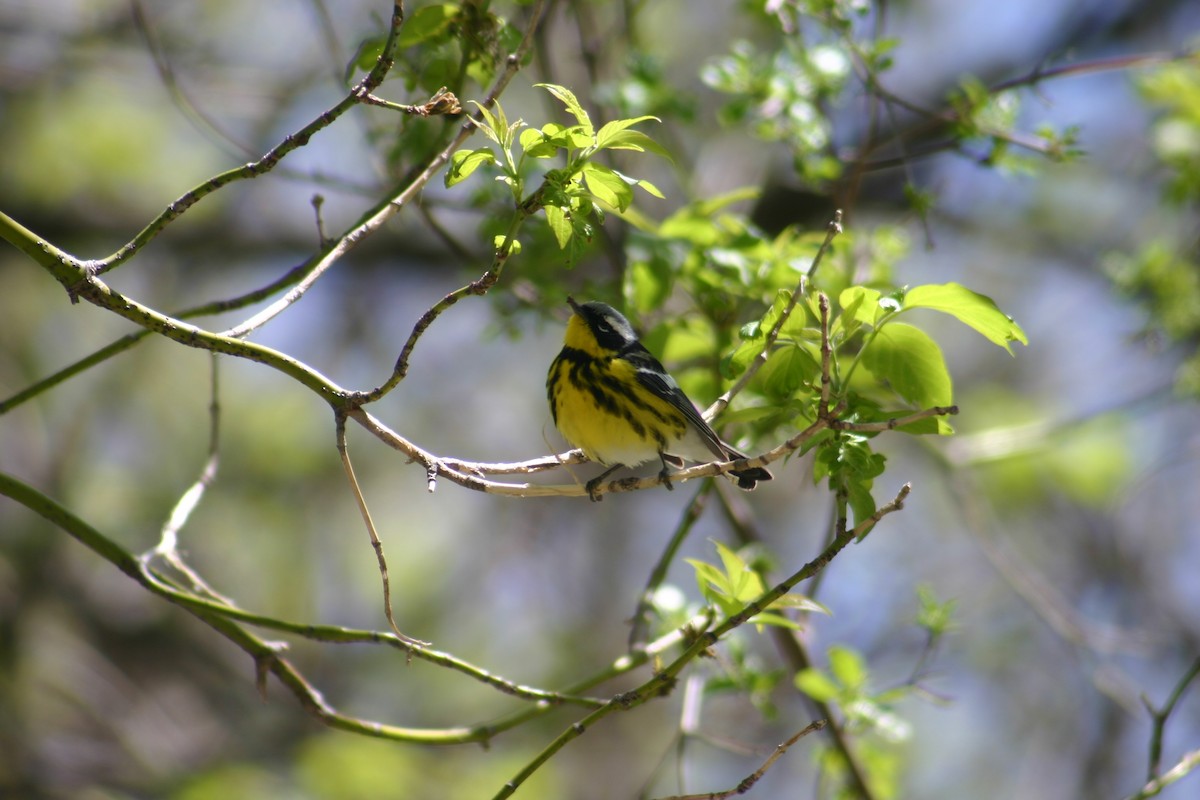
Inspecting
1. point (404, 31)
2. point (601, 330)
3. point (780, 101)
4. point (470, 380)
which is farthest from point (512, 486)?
point (470, 380)

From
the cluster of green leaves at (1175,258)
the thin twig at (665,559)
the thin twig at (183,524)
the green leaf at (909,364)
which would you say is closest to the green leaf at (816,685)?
the thin twig at (665,559)

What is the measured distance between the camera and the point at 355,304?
953 centimetres

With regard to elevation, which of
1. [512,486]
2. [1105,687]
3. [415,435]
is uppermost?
[415,435]

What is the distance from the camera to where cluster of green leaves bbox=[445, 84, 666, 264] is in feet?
6.64

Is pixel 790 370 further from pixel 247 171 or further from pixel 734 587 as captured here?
pixel 247 171

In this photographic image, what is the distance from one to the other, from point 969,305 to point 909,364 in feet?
0.63

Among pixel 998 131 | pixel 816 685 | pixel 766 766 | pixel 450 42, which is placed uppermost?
pixel 450 42

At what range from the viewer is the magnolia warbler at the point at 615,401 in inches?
154

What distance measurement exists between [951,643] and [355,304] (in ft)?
20.9

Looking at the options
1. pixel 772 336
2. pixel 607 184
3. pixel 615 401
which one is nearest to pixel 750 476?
pixel 615 401

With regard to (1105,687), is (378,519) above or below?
above

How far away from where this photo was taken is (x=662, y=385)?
380 centimetres

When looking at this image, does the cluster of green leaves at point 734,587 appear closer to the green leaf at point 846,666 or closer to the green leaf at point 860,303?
the green leaf at point 860,303

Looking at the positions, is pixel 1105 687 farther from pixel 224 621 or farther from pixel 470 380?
pixel 470 380
